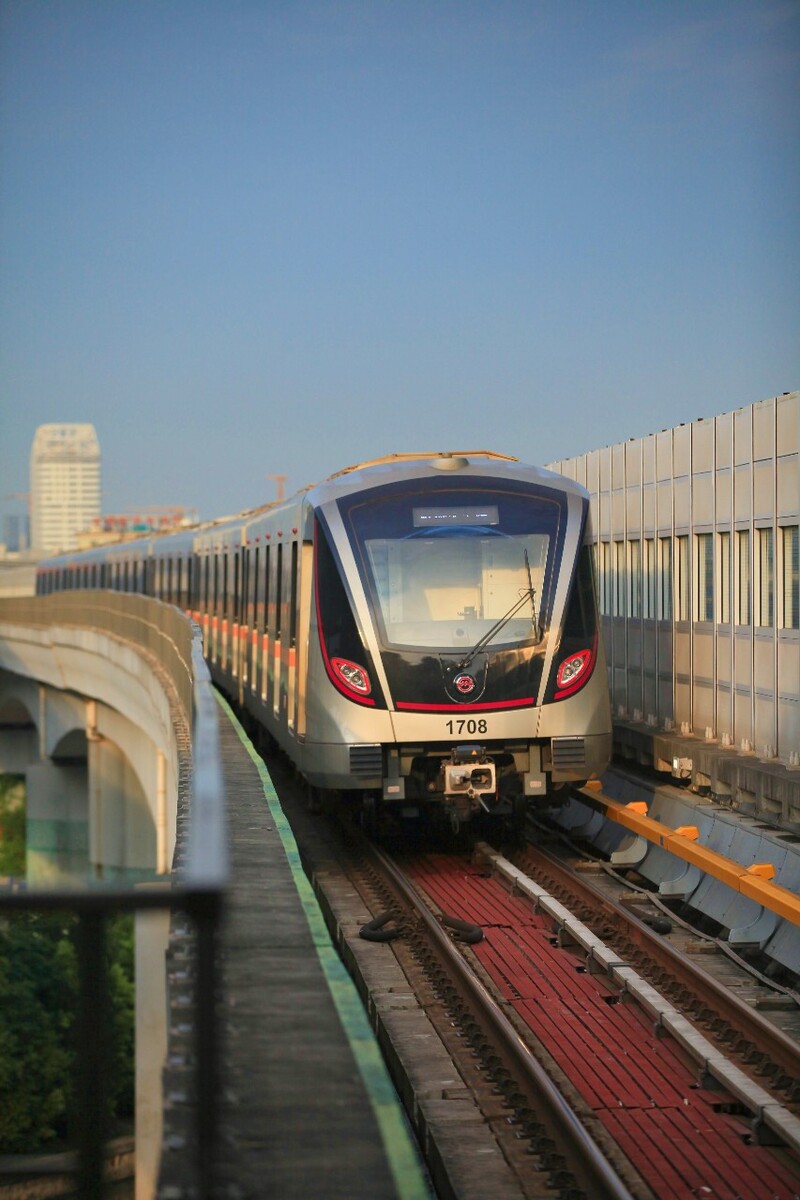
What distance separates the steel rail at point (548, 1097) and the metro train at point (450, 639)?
2.45 m

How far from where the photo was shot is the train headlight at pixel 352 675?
44.0 feet

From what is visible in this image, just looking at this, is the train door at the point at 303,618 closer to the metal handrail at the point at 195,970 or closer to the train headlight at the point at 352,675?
the train headlight at the point at 352,675

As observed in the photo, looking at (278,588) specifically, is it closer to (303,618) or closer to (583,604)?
(303,618)

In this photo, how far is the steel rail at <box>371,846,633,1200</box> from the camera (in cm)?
680

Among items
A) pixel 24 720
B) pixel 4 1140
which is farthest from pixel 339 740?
pixel 24 720

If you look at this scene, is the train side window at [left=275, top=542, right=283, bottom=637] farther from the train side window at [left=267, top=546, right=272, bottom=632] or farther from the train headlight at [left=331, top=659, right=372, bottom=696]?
the train headlight at [left=331, top=659, right=372, bottom=696]

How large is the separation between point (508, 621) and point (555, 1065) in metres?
5.57

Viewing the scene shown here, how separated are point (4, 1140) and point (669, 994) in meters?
5.61

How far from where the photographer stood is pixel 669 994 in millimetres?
9984

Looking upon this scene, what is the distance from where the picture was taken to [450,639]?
533 inches

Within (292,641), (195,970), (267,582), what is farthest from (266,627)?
(195,970)

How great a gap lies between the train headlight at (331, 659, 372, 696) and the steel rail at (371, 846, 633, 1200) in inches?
103

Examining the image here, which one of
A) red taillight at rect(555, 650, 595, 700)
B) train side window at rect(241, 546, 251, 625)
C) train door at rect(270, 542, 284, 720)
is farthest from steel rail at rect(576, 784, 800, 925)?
train side window at rect(241, 546, 251, 625)

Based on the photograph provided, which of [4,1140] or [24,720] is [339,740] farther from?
[24,720]
